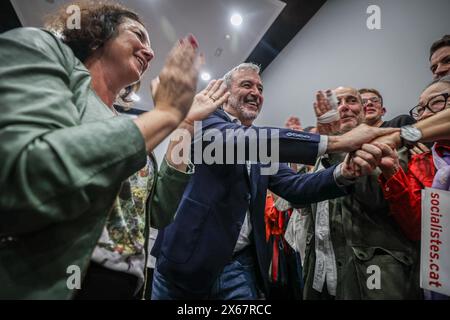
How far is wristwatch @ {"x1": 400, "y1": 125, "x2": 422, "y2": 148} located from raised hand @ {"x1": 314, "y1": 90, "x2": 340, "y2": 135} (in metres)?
0.32

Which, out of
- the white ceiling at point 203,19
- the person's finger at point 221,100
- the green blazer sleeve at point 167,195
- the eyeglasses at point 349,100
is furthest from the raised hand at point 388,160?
the white ceiling at point 203,19

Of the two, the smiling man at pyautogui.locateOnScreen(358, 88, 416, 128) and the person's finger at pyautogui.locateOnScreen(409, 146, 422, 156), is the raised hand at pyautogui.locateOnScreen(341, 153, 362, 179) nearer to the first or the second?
the person's finger at pyautogui.locateOnScreen(409, 146, 422, 156)

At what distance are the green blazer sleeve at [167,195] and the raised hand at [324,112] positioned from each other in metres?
0.80

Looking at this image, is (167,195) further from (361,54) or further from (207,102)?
(361,54)

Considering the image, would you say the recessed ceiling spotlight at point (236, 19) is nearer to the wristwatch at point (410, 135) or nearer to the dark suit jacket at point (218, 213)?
the dark suit jacket at point (218, 213)

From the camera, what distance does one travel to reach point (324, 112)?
1.36 m

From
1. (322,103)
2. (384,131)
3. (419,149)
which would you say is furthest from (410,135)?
(322,103)

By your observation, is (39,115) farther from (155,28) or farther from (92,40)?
(155,28)

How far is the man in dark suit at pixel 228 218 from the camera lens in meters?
1.06

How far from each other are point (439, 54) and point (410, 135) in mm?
904

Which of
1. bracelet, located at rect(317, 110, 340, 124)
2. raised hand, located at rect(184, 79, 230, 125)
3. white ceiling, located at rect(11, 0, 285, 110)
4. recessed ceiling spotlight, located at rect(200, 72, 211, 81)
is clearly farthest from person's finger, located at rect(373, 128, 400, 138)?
recessed ceiling spotlight, located at rect(200, 72, 211, 81)

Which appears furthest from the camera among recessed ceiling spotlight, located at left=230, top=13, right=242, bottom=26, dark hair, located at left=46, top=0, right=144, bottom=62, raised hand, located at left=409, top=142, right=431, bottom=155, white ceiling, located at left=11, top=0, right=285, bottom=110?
recessed ceiling spotlight, located at left=230, top=13, right=242, bottom=26

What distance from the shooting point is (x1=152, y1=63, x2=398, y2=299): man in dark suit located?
41.9 inches
